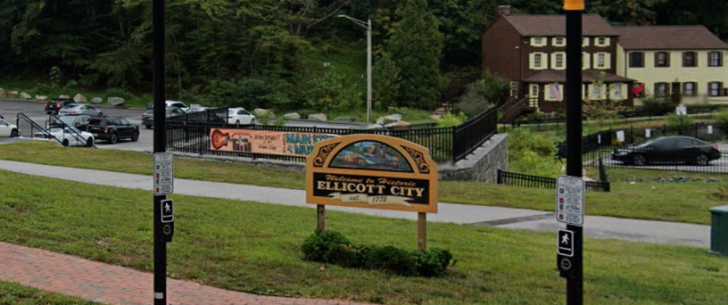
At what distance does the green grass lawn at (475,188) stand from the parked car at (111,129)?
982cm

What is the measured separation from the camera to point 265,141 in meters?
25.5

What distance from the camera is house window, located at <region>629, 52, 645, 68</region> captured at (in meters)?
69.3

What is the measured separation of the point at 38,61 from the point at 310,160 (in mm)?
72660

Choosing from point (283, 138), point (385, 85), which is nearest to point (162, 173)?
point (283, 138)

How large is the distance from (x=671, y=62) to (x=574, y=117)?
67.8 m

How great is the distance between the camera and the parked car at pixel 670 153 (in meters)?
40.2

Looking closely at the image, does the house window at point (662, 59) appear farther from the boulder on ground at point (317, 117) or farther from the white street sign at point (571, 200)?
the white street sign at point (571, 200)

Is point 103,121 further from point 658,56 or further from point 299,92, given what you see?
point 658,56

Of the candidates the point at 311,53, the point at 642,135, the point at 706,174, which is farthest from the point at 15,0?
the point at 706,174

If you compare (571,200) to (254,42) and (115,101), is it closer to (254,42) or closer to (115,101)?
(254,42)

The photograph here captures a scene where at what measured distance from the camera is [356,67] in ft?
251

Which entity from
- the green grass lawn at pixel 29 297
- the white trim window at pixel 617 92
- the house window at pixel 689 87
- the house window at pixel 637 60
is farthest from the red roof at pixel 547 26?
the green grass lawn at pixel 29 297

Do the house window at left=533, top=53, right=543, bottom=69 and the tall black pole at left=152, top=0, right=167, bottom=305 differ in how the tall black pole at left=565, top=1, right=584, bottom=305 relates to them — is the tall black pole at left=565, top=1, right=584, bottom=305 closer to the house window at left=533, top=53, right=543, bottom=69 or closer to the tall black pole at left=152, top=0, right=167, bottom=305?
the tall black pole at left=152, top=0, right=167, bottom=305

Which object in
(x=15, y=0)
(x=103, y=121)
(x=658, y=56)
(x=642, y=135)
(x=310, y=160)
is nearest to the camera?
(x=310, y=160)
